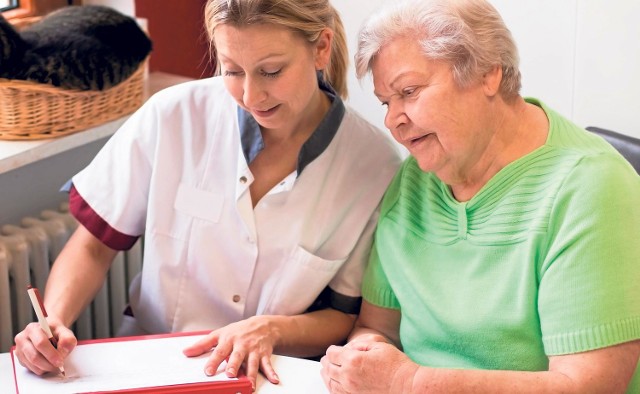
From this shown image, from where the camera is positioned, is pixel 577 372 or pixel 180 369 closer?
pixel 577 372

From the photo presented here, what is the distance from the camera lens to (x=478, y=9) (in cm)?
160

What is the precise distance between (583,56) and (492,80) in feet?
2.20

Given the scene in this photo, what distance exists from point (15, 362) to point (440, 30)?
932 millimetres

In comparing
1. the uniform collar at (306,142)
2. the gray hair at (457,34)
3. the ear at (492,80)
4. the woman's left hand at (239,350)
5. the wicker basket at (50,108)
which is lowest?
the woman's left hand at (239,350)

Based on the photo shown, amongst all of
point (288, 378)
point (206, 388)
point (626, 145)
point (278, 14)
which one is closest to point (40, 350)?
point (206, 388)

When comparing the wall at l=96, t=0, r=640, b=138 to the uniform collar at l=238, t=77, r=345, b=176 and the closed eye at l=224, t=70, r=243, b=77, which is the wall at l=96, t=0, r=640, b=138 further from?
the closed eye at l=224, t=70, r=243, b=77

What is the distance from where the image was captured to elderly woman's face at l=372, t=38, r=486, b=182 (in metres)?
1.59

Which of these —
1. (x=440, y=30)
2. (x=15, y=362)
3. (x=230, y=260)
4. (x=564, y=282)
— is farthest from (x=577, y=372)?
(x=15, y=362)

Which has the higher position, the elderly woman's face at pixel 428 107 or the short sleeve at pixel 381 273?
the elderly woman's face at pixel 428 107

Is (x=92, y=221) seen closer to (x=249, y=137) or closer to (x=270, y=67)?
(x=249, y=137)

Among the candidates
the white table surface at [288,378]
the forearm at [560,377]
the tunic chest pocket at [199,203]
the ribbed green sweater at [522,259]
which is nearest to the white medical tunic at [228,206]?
the tunic chest pocket at [199,203]

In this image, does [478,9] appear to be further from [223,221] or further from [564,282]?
[223,221]

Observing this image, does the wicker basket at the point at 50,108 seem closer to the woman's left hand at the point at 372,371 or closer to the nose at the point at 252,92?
the nose at the point at 252,92

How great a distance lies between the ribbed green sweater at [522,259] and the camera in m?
1.52
